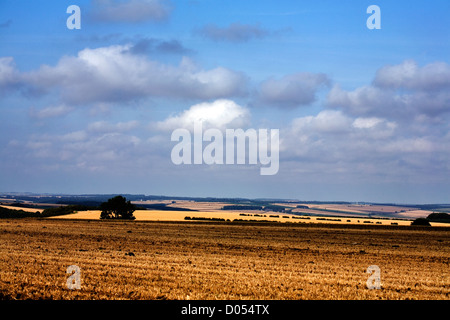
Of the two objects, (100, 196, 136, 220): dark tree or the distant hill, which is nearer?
(100, 196, 136, 220): dark tree

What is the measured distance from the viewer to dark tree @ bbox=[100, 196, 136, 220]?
92.3 m

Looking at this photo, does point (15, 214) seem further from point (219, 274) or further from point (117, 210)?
point (219, 274)

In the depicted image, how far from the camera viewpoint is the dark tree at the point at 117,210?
303 ft

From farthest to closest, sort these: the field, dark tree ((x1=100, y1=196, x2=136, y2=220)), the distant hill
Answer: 1. the distant hill
2. dark tree ((x1=100, y1=196, x2=136, y2=220))
3. the field

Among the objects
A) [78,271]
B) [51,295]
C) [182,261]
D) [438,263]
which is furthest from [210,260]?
[438,263]

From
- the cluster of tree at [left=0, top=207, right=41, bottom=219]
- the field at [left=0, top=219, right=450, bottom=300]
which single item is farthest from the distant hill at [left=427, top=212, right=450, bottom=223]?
the cluster of tree at [left=0, top=207, right=41, bottom=219]

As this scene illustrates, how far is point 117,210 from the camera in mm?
93000

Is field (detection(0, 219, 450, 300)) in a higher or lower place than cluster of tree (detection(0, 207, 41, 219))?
higher

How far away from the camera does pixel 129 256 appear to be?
2777 centimetres

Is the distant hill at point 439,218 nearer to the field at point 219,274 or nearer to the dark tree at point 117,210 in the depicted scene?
the dark tree at point 117,210

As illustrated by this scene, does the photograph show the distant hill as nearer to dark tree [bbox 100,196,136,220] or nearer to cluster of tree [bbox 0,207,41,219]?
dark tree [bbox 100,196,136,220]

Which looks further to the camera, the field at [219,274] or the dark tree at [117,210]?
the dark tree at [117,210]

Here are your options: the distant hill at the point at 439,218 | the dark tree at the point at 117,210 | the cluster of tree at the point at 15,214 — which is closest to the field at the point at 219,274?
the dark tree at the point at 117,210

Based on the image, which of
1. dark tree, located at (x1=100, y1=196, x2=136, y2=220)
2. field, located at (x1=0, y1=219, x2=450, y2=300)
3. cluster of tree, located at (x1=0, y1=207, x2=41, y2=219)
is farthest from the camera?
cluster of tree, located at (x1=0, y1=207, x2=41, y2=219)
